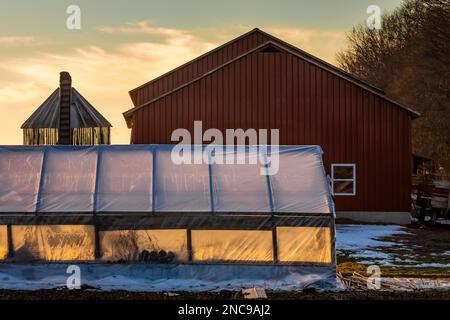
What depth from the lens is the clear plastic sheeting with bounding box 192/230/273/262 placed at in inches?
564

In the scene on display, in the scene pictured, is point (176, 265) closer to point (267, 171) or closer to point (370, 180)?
point (267, 171)

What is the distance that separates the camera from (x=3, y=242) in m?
14.6

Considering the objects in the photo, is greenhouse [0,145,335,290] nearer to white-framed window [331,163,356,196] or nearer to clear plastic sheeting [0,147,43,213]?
clear plastic sheeting [0,147,43,213]

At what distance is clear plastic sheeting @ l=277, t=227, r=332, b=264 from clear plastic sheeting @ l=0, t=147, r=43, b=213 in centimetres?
565

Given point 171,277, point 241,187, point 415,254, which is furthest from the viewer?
point 415,254

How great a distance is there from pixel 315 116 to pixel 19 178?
16.0 m

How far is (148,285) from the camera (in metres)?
13.9

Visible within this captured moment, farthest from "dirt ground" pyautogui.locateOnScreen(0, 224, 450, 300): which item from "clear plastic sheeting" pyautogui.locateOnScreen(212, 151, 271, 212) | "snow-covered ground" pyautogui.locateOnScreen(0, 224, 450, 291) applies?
"clear plastic sheeting" pyautogui.locateOnScreen(212, 151, 271, 212)

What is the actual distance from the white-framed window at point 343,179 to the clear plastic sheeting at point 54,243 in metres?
16.0

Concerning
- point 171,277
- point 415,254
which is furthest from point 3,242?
point 415,254

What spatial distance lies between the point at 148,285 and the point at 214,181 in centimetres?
299

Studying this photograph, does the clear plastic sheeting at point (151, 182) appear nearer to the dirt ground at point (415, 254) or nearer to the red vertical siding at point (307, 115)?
the dirt ground at point (415, 254)

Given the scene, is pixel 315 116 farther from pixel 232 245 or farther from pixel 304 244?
pixel 232 245
